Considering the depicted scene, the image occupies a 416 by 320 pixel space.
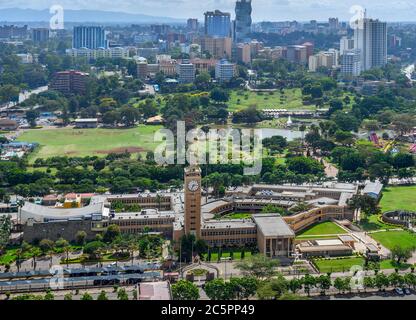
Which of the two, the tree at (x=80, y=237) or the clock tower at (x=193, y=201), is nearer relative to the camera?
the clock tower at (x=193, y=201)

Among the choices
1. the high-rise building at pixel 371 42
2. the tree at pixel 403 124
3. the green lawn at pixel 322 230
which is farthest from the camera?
the high-rise building at pixel 371 42

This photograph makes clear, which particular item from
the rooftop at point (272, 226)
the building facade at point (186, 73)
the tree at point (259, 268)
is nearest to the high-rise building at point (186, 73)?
the building facade at point (186, 73)

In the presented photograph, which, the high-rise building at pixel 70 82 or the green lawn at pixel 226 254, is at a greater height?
the high-rise building at pixel 70 82

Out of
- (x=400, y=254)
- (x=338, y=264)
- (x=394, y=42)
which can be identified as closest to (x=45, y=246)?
(x=338, y=264)

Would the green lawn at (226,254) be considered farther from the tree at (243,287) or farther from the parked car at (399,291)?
the parked car at (399,291)

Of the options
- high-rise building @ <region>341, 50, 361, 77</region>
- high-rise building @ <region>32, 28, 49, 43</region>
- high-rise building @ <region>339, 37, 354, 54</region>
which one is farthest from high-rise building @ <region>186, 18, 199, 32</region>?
high-rise building @ <region>341, 50, 361, 77</region>

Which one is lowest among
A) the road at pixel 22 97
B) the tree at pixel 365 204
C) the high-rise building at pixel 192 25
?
the tree at pixel 365 204

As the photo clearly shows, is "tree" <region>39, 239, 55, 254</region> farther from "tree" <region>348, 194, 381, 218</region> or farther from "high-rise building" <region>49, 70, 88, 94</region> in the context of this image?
"high-rise building" <region>49, 70, 88, 94</region>
